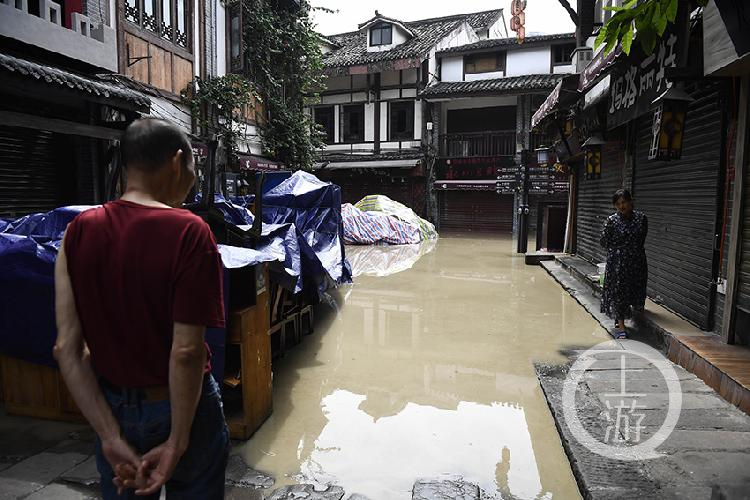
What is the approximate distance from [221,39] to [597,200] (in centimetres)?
981

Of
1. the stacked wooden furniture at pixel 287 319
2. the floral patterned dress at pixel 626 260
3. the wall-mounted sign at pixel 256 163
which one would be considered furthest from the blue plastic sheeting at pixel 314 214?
the wall-mounted sign at pixel 256 163

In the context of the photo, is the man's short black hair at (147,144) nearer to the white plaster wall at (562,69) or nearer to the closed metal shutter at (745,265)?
the closed metal shutter at (745,265)

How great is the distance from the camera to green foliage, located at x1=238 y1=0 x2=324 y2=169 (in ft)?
47.2

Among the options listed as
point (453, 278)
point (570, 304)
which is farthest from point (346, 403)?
point (453, 278)

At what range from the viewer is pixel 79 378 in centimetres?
157

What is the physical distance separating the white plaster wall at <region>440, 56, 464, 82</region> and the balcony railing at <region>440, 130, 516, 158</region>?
252cm

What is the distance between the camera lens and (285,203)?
24.1 feet

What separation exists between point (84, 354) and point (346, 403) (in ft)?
10.3

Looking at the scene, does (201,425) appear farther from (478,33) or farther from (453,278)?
(478,33)

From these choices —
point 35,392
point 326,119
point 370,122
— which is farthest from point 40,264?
point 326,119

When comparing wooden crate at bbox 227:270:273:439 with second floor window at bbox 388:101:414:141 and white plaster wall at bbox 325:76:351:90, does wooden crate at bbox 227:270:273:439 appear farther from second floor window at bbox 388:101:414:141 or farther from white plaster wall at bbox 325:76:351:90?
white plaster wall at bbox 325:76:351:90

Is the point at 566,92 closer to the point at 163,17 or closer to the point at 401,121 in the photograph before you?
the point at 163,17

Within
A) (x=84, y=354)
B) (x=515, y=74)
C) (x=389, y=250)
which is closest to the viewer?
(x=84, y=354)

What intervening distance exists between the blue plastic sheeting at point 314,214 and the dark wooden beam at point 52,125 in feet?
7.07
